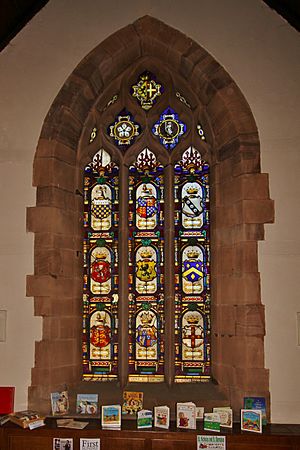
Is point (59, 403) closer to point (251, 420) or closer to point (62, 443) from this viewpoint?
point (62, 443)

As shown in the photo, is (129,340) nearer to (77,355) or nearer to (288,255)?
(77,355)

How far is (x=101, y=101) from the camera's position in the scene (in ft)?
16.5

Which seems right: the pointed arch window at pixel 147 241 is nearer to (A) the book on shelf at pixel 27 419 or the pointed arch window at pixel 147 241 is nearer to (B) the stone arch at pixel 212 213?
(B) the stone arch at pixel 212 213

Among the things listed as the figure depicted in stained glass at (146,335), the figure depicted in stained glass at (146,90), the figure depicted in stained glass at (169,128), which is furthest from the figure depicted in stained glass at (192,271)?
the figure depicted in stained glass at (146,90)

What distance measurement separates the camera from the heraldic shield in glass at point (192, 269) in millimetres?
4676

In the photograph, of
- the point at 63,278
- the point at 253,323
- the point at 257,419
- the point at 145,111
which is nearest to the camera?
the point at 257,419

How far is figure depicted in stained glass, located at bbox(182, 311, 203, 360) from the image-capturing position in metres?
4.68

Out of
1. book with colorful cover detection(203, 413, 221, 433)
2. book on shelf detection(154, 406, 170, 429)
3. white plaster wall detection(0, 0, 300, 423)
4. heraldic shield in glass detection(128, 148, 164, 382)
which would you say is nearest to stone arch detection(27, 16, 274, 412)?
white plaster wall detection(0, 0, 300, 423)

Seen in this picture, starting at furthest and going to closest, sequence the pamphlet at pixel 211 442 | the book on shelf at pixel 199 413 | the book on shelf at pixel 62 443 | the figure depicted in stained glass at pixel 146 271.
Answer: the figure depicted in stained glass at pixel 146 271 < the book on shelf at pixel 199 413 < the book on shelf at pixel 62 443 < the pamphlet at pixel 211 442

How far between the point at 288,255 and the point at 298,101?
1.20 m

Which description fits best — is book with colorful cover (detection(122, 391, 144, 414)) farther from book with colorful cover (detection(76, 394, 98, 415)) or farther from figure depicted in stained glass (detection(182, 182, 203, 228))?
figure depicted in stained glass (detection(182, 182, 203, 228))

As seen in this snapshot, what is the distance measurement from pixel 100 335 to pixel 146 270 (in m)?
0.66

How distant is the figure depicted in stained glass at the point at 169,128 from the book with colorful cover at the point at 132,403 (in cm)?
204

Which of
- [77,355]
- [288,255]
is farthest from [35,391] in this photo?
[288,255]
